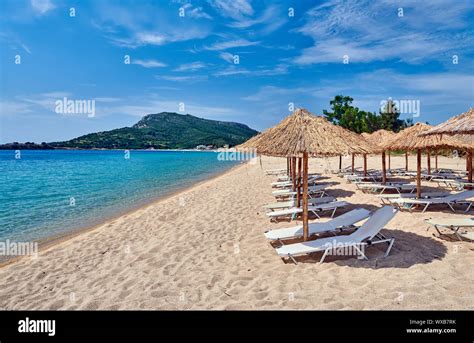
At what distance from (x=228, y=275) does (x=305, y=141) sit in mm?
2709

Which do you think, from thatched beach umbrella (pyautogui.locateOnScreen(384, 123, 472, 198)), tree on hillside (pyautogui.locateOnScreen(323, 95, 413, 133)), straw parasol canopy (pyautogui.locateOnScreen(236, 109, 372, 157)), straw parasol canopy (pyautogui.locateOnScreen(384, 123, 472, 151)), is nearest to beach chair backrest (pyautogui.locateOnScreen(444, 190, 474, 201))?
thatched beach umbrella (pyautogui.locateOnScreen(384, 123, 472, 198))

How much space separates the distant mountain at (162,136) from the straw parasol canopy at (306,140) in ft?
292

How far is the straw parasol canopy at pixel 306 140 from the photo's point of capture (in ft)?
17.4

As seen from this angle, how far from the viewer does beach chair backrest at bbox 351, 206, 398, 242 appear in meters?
5.22

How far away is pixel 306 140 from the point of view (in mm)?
5414

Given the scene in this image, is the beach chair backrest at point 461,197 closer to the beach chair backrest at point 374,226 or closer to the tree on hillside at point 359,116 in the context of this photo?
the beach chair backrest at point 374,226

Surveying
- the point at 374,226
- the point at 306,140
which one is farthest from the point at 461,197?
the point at 306,140

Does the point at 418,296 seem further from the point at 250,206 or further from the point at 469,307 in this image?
the point at 250,206

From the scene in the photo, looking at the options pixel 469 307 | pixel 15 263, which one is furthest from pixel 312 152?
pixel 15 263

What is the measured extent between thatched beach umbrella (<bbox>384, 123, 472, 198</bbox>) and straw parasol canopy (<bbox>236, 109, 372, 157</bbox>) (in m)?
3.93

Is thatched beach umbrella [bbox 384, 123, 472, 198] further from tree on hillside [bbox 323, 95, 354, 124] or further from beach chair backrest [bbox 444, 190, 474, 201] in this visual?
tree on hillside [bbox 323, 95, 354, 124]

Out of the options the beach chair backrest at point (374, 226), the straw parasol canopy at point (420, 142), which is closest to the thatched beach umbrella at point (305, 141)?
the beach chair backrest at point (374, 226)
